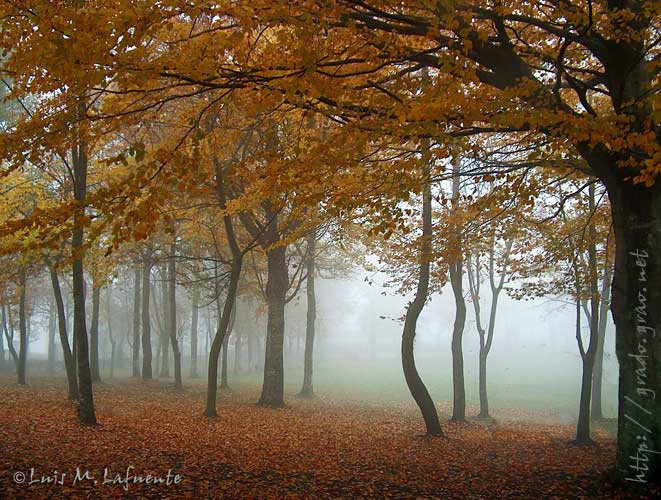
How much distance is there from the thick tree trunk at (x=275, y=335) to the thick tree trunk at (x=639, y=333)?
1066cm

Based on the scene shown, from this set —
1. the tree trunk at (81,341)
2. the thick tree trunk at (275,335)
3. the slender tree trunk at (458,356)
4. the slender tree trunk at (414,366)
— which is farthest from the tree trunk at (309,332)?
the tree trunk at (81,341)

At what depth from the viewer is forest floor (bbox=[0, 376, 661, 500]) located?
19.7ft

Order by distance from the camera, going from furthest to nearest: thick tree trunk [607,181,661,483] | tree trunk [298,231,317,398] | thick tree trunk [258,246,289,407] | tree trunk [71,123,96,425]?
tree trunk [298,231,317,398]
thick tree trunk [258,246,289,407]
tree trunk [71,123,96,425]
thick tree trunk [607,181,661,483]

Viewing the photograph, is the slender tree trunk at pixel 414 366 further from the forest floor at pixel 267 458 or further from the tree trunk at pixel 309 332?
the tree trunk at pixel 309 332

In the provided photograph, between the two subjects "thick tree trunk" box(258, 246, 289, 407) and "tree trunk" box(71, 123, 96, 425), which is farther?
"thick tree trunk" box(258, 246, 289, 407)

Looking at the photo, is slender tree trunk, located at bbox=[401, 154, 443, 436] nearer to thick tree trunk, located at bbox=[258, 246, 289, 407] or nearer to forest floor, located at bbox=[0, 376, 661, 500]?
forest floor, located at bbox=[0, 376, 661, 500]

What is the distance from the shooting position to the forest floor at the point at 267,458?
6.02m

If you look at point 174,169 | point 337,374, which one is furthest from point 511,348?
point 174,169

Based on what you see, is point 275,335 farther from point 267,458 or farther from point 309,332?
point 267,458

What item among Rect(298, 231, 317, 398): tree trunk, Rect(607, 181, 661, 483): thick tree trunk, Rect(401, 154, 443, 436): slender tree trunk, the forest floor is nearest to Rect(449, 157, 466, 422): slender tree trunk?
the forest floor

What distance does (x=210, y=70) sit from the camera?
470 centimetres

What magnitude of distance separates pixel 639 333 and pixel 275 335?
37.5ft

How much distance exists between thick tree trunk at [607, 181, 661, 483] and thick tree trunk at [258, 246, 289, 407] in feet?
35.0

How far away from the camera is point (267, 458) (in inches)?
310
